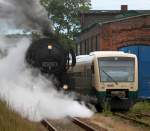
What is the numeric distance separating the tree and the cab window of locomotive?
28812mm

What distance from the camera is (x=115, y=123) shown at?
21062 mm

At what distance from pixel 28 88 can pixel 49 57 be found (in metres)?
2.13

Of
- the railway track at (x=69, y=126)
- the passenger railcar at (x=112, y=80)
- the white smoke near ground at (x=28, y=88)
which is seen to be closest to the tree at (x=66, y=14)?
the passenger railcar at (x=112, y=80)

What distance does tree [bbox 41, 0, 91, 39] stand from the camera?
56.6 meters

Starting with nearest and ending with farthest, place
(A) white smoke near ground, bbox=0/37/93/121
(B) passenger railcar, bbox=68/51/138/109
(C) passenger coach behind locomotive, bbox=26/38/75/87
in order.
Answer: (A) white smoke near ground, bbox=0/37/93/121 → (C) passenger coach behind locomotive, bbox=26/38/75/87 → (B) passenger railcar, bbox=68/51/138/109

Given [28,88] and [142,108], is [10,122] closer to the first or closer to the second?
[28,88]

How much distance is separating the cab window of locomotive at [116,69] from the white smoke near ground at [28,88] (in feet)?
7.38

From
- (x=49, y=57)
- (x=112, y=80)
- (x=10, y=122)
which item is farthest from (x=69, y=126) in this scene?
(x=112, y=80)

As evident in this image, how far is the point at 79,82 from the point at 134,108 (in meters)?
3.02

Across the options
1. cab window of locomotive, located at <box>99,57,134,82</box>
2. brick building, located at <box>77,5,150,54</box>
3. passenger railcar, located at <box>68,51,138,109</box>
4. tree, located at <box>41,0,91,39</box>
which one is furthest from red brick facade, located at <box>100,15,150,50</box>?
cab window of locomotive, located at <box>99,57,134,82</box>

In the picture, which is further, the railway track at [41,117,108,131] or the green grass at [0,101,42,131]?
the railway track at [41,117,108,131]

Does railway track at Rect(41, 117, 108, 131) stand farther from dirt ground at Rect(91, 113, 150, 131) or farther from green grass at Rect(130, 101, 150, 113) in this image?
green grass at Rect(130, 101, 150, 113)

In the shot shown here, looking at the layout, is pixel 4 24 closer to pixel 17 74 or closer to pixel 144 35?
pixel 17 74

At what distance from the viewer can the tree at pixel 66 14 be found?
56.6m
